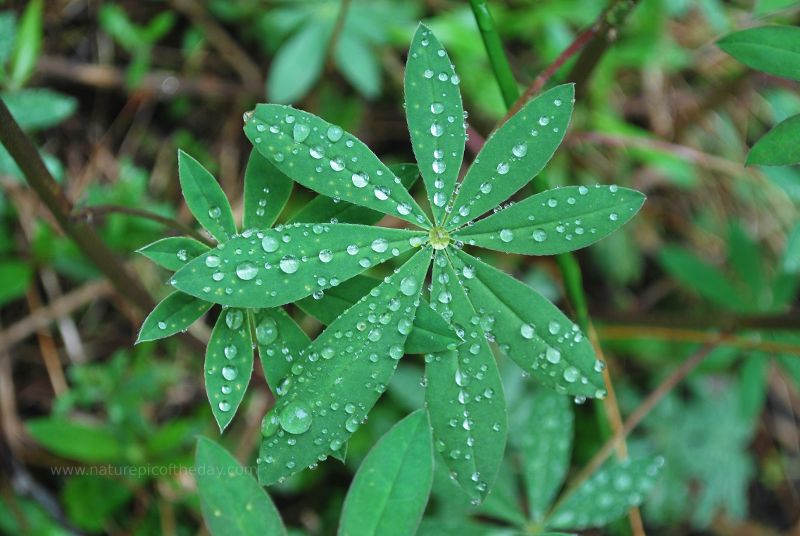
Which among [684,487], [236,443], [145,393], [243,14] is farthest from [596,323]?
[243,14]

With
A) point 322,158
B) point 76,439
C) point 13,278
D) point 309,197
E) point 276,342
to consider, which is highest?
point 322,158

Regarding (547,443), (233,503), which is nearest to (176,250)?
(233,503)

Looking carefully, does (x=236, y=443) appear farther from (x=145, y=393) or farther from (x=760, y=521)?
(x=760, y=521)

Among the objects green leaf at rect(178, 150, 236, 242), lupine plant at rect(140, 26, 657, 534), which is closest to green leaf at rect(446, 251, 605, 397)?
lupine plant at rect(140, 26, 657, 534)

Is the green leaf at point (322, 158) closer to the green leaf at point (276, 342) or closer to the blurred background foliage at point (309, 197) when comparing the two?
the green leaf at point (276, 342)

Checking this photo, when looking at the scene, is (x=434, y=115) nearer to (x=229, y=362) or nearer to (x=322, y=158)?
(x=322, y=158)


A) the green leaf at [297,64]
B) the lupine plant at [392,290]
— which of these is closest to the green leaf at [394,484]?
the lupine plant at [392,290]

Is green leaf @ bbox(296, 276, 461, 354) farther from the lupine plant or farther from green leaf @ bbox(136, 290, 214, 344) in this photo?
green leaf @ bbox(136, 290, 214, 344)
